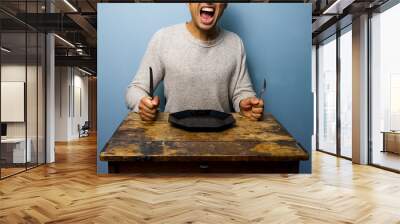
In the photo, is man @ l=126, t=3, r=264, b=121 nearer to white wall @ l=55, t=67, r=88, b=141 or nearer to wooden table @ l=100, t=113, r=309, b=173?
wooden table @ l=100, t=113, r=309, b=173

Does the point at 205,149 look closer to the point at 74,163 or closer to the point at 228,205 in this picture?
the point at 228,205

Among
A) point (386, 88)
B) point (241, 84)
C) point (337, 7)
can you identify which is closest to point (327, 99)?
point (386, 88)

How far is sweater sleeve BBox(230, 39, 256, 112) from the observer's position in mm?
1521

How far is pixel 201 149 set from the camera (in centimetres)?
109

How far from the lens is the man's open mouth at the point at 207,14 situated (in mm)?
1341

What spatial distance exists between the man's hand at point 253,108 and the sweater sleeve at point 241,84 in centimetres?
25

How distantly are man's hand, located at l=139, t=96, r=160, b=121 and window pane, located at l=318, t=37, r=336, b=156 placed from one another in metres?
6.83

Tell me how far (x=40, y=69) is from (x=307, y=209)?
5.91 m

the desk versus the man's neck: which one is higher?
the man's neck

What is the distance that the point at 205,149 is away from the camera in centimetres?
109

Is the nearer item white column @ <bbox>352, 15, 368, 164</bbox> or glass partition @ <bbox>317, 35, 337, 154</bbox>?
white column @ <bbox>352, 15, 368, 164</bbox>

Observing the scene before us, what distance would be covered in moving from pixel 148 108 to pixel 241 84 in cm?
49

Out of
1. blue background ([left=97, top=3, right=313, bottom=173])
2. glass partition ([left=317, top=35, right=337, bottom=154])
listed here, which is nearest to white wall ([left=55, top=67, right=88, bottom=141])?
glass partition ([left=317, top=35, right=337, bottom=154])

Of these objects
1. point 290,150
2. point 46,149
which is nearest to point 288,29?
point 290,150
